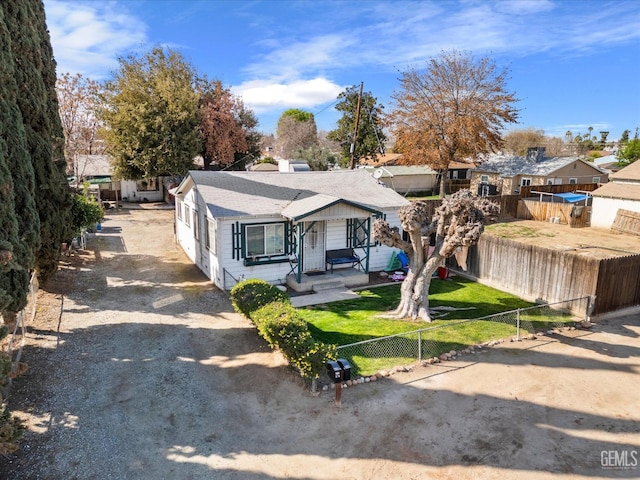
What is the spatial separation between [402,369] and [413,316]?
10.2 feet

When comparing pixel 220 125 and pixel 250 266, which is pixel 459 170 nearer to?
pixel 220 125

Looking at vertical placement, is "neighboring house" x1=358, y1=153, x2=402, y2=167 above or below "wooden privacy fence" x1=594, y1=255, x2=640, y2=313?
above

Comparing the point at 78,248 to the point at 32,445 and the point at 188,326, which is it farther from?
the point at 32,445

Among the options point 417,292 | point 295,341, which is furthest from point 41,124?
point 417,292

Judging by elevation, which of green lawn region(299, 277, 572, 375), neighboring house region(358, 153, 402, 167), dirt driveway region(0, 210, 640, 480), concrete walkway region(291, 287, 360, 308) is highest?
neighboring house region(358, 153, 402, 167)

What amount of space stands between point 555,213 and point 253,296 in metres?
26.6

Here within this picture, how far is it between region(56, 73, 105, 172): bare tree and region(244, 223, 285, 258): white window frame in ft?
74.6

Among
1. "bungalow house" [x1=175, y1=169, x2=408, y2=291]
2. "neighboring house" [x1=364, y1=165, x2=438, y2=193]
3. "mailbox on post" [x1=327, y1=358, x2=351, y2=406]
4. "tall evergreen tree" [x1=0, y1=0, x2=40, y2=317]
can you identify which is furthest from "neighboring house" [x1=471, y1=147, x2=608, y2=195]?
"tall evergreen tree" [x1=0, y1=0, x2=40, y2=317]

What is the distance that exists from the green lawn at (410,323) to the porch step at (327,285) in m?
1.03

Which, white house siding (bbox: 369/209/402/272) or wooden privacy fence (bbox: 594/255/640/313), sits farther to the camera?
white house siding (bbox: 369/209/402/272)

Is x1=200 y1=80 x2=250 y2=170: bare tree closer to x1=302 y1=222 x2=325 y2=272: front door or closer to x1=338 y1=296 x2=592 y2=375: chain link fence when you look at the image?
x1=302 y1=222 x2=325 y2=272: front door

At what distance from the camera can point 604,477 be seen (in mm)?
6906

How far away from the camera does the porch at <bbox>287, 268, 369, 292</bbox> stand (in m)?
15.8

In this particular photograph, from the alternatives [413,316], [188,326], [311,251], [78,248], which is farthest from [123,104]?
[413,316]
